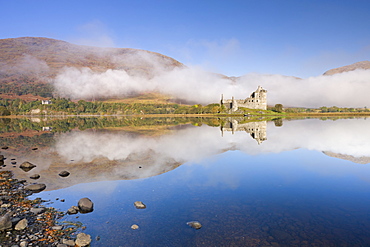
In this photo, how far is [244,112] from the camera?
160m

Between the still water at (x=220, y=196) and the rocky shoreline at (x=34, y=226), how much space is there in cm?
67

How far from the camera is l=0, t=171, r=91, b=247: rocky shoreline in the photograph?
8.92 metres

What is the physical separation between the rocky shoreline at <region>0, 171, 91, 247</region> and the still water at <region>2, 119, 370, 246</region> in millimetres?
666

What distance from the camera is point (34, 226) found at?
10102 millimetres

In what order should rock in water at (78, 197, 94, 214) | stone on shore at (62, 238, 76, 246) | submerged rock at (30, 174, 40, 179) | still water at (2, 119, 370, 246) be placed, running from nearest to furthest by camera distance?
stone on shore at (62, 238, 76, 246) < still water at (2, 119, 370, 246) < rock in water at (78, 197, 94, 214) < submerged rock at (30, 174, 40, 179)

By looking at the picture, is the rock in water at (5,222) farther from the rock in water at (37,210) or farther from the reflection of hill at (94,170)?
the reflection of hill at (94,170)

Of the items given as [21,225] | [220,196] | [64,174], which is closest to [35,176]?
[64,174]

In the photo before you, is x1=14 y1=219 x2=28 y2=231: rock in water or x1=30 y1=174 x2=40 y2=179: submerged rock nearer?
x1=14 y1=219 x2=28 y2=231: rock in water

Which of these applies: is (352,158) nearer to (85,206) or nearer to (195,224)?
(195,224)

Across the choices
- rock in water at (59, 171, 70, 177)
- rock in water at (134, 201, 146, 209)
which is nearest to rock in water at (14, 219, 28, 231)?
rock in water at (134, 201, 146, 209)

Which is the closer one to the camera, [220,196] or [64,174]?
[220,196]

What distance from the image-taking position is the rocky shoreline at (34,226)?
8922 millimetres

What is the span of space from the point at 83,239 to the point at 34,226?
2785 mm

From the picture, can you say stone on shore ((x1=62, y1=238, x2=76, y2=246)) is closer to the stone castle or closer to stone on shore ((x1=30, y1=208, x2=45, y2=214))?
stone on shore ((x1=30, y1=208, x2=45, y2=214))
